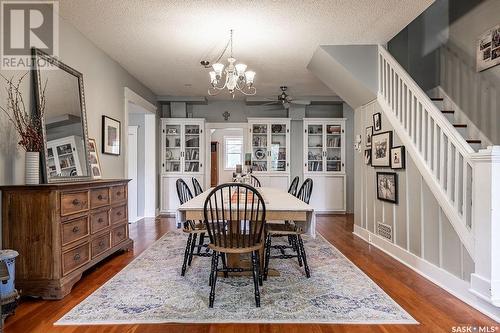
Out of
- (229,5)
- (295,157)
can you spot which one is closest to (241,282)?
(229,5)

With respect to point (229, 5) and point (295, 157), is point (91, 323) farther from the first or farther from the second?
point (295, 157)

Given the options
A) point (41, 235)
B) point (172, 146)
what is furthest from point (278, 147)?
point (41, 235)

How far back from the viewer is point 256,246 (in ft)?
7.52

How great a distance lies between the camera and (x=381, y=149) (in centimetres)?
386

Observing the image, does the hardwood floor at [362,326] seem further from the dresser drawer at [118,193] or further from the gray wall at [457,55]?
the gray wall at [457,55]

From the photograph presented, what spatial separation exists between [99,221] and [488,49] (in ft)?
14.9

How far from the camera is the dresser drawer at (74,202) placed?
2.46m

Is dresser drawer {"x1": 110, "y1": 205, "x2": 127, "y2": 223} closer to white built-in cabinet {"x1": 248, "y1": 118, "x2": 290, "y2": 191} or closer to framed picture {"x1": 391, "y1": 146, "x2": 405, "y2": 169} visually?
framed picture {"x1": 391, "y1": 146, "x2": 405, "y2": 169}

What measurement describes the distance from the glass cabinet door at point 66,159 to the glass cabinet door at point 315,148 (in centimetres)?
489

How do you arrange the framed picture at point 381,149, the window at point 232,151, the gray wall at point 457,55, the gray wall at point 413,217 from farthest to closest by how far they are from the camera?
1. the window at point 232,151
2. the framed picture at point 381,149
3. the gray wall at point 457,55
4. the gray wall at point 413,217

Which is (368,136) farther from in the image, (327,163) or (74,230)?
(74,230)

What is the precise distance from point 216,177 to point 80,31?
618cm

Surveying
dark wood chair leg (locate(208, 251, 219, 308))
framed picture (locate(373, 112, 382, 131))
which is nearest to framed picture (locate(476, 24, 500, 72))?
framed picture (locate(373, 112, 382, 131))

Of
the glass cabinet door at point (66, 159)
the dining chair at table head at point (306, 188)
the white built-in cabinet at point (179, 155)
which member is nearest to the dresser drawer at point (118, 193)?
the glass cabinet door at point (66, 159)
